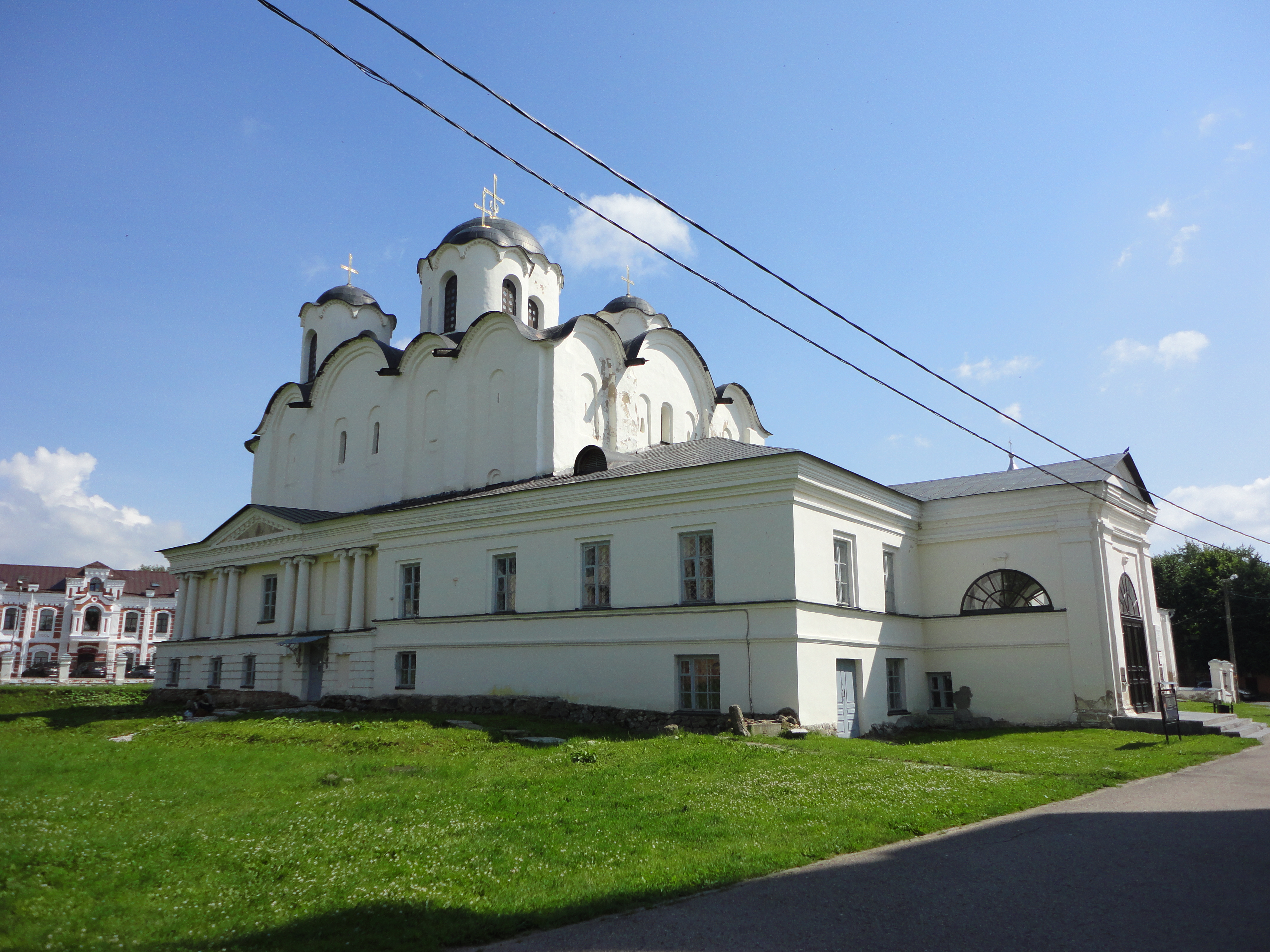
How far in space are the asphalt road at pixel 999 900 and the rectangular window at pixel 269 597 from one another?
24058 mm

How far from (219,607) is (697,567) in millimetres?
18966

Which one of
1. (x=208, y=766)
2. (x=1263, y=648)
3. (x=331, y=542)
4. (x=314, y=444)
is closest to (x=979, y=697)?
(x=208, y=766)

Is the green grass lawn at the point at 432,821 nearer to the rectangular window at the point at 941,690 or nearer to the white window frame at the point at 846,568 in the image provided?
the white window frame at the point at 846,568

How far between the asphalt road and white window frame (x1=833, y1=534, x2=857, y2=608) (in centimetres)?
1003

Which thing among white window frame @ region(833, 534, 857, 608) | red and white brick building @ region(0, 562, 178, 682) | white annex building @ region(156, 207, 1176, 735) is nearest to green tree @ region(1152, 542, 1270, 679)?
white annex building @ region(156, 207, 1176, 735)

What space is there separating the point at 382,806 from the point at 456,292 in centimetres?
2367

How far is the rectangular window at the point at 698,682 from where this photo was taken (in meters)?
17.3

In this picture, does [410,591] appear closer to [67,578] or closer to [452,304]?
[452,304]

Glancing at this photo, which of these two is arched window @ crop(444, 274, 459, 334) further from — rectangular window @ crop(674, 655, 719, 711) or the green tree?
the green tree

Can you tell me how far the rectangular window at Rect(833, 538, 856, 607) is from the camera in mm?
18844

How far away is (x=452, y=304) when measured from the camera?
30.6 meters

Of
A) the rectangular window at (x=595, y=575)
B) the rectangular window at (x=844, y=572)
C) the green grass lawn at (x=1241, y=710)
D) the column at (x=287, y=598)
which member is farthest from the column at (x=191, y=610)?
the green grass lawn at (x=1241, y=710)

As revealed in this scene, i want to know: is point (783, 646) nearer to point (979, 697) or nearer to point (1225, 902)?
point (979, 697)

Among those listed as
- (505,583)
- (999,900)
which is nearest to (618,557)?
(505,583)
